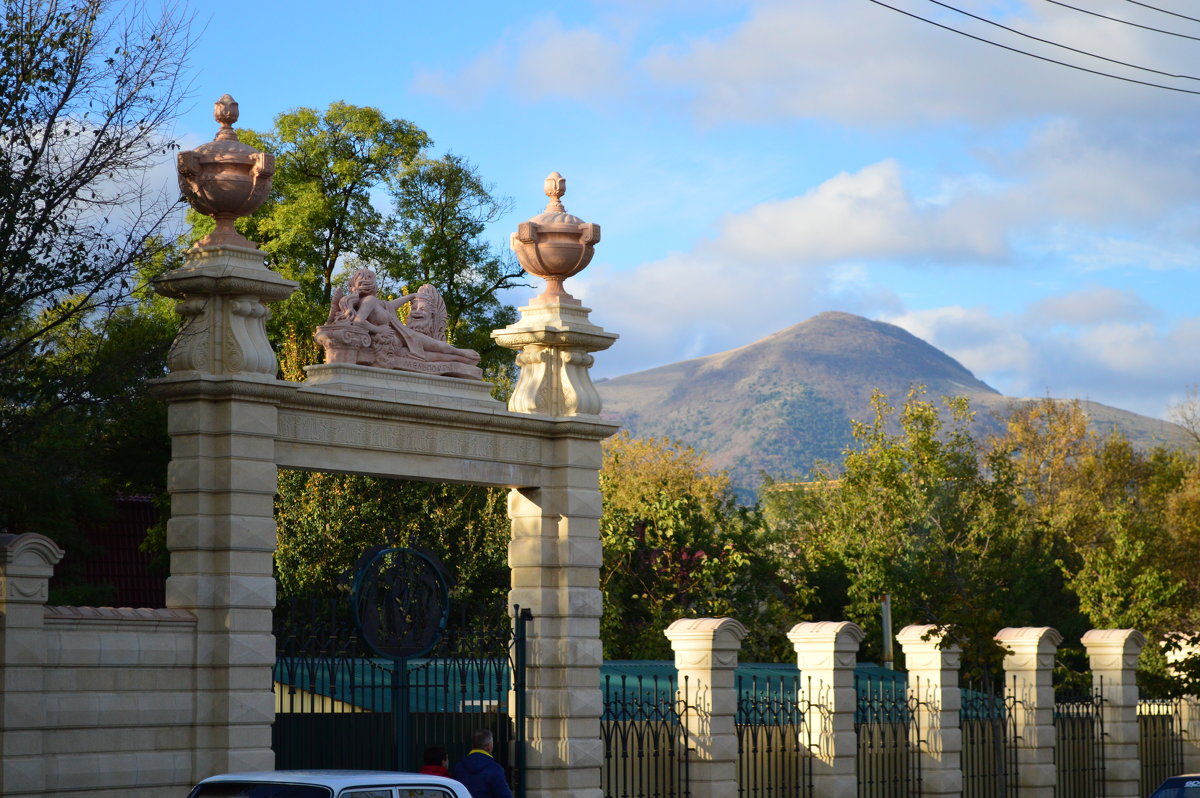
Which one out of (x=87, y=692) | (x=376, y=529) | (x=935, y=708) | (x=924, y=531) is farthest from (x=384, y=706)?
(x=924, y=531)

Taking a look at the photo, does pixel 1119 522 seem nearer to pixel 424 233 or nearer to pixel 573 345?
A: pixel 424 233

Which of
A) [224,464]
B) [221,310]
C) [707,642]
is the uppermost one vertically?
[221,310]

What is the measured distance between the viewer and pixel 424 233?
35156mm

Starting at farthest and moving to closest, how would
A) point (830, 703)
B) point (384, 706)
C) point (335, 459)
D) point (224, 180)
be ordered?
point (830, 703) → point (384, 706) → point (335, 459) → point (224, 180)

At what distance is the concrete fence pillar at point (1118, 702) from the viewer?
24.1 metres

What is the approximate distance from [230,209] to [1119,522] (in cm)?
2238

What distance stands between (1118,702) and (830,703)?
24.5 ft

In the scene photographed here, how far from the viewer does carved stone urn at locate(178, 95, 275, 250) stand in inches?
551

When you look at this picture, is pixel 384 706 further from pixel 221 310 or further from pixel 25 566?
pixel 25 566

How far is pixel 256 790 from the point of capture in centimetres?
962

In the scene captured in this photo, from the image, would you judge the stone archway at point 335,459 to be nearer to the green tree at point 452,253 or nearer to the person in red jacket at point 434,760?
the person in red jacket at point 434,760

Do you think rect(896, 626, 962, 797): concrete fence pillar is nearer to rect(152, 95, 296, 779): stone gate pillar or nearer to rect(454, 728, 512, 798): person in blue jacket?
rect(454, 728, 512, 798): person in blue jacket

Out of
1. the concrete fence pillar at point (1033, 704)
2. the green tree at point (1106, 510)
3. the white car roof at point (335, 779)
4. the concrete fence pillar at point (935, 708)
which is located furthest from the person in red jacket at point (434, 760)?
the green tree at point (1106, 510)

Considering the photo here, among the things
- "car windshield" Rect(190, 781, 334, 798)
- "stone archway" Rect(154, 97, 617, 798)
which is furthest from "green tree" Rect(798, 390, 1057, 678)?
"car windshield" Rect(190, 781, 334, 798)
